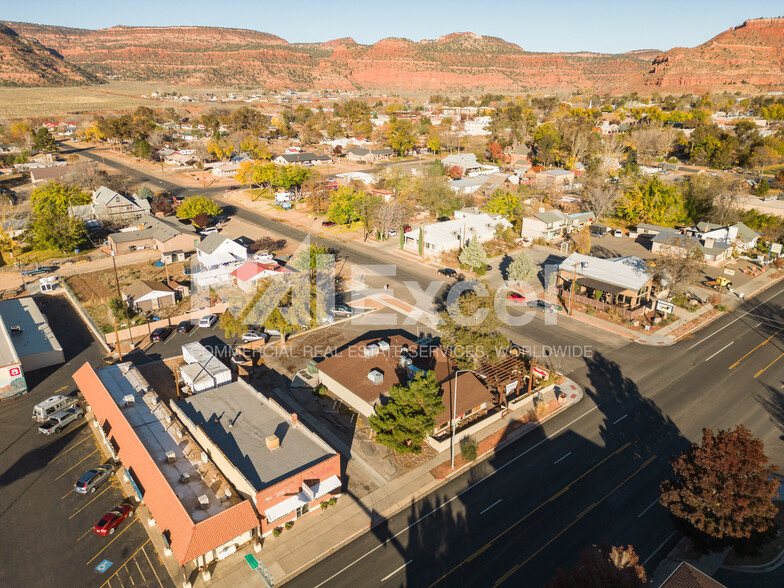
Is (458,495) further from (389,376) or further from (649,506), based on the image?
(649,506)

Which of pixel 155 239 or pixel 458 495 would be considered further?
pixel 155 239

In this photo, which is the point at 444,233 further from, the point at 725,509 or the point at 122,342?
the point at 725,509

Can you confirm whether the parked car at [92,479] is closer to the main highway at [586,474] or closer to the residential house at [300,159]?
the main highway at [586,474]

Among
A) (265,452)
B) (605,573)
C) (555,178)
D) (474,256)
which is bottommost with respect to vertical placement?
(265,452)

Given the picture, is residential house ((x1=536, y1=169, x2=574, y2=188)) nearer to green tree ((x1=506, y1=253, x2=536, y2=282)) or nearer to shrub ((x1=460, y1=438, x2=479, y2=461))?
green tree ((x1=506, y1=253, x2=536, y2=282))

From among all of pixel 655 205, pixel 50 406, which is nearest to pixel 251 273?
pixel 50 406

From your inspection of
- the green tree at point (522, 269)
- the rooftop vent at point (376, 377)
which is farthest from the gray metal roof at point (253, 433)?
the green tree at point (522, 269)
